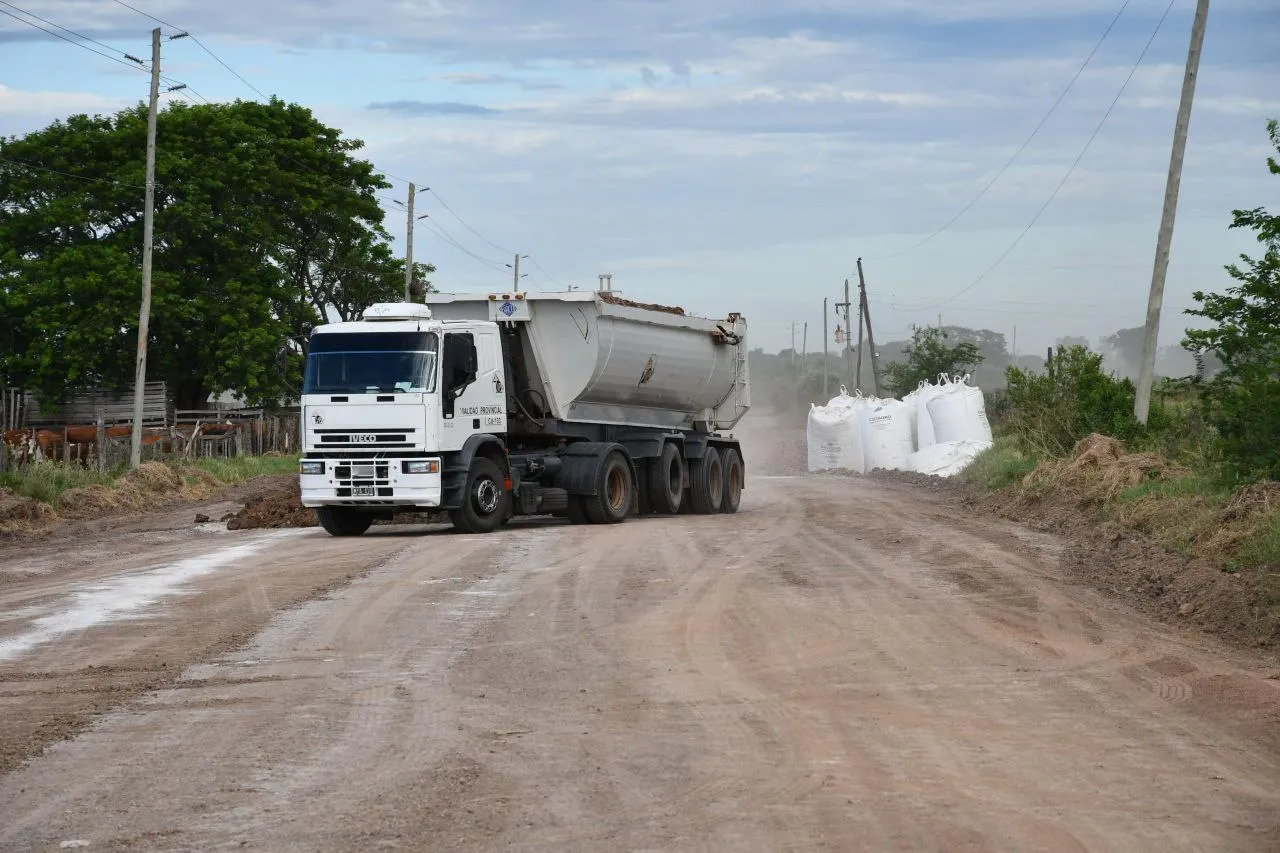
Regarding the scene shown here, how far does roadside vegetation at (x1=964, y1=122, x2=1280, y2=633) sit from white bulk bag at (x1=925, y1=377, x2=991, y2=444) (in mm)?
3578

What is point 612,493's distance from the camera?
23656mm

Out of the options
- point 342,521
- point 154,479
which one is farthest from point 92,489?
point 342,521

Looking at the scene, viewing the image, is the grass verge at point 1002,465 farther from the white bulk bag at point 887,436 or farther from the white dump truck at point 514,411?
the white dump truck at point 514,411

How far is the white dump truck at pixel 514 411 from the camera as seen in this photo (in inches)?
801

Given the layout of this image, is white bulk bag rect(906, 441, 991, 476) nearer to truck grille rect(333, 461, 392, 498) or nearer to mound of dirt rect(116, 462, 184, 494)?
mound of dirt rect(116, 462, 184, 494)

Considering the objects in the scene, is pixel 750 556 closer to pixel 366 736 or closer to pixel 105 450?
pixel 366 736

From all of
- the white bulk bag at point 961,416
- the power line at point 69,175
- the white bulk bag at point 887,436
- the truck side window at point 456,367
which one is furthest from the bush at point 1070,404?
the power line at point 69,175

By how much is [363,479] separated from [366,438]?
21.6 inches

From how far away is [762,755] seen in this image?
750 centimetres

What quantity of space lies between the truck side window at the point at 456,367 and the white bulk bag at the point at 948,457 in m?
17.4

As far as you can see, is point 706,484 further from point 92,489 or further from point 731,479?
point 92,489

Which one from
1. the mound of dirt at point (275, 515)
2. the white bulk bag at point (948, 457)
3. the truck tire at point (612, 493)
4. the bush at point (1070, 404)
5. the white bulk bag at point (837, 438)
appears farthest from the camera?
the white bulk bag at point (837, 438)

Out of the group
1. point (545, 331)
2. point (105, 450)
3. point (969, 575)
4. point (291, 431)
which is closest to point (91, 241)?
point (291, 431)

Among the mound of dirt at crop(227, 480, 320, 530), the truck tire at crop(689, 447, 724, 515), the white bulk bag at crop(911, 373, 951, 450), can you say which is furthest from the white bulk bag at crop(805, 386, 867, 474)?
the mound of dirt at crop(227, 480, 320, 530)
